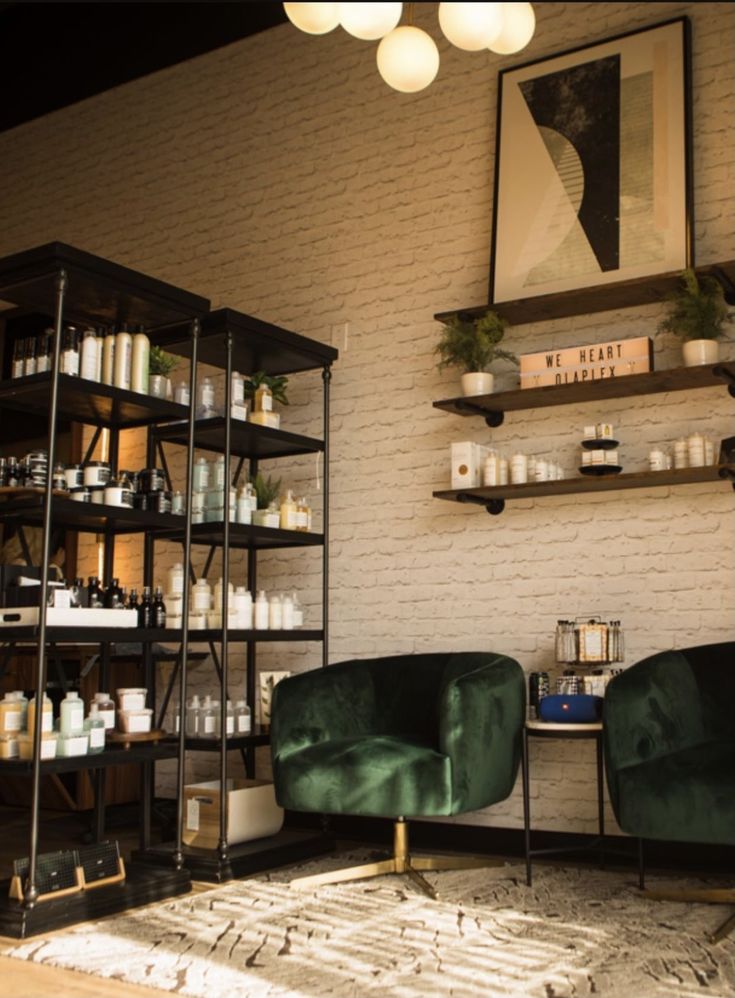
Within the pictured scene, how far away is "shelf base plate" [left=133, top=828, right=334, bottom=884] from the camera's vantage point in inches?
155

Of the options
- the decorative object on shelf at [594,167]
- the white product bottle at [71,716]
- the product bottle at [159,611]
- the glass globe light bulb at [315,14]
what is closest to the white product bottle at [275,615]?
the product bottle at [159,611]

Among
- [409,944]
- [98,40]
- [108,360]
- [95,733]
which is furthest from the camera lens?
[98,40]

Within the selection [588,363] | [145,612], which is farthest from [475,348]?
[145,612]

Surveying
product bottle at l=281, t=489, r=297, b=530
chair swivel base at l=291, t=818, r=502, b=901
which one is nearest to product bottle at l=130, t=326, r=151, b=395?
product bottle at l=281, t=489, r=297, b=530

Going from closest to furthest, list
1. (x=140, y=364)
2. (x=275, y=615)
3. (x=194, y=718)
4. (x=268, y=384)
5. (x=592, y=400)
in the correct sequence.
Result: (x=140, y=364), (x=194, y=718), (x=592, y=400), (x=275, y=615), (x=268, y=384)

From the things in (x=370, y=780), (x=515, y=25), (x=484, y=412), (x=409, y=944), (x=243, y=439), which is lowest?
(x=409, y=944)

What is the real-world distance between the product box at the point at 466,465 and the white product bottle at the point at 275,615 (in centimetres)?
94

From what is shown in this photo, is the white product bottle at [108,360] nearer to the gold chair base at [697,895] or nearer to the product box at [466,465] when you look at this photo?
the product box at [466,465]

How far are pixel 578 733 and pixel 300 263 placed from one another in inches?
116

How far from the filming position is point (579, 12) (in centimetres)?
489

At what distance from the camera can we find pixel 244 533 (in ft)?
14.6

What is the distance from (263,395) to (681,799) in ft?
8.36

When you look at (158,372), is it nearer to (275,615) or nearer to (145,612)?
(145,612)

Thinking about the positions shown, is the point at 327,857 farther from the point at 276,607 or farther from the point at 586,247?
the point at 586,247
